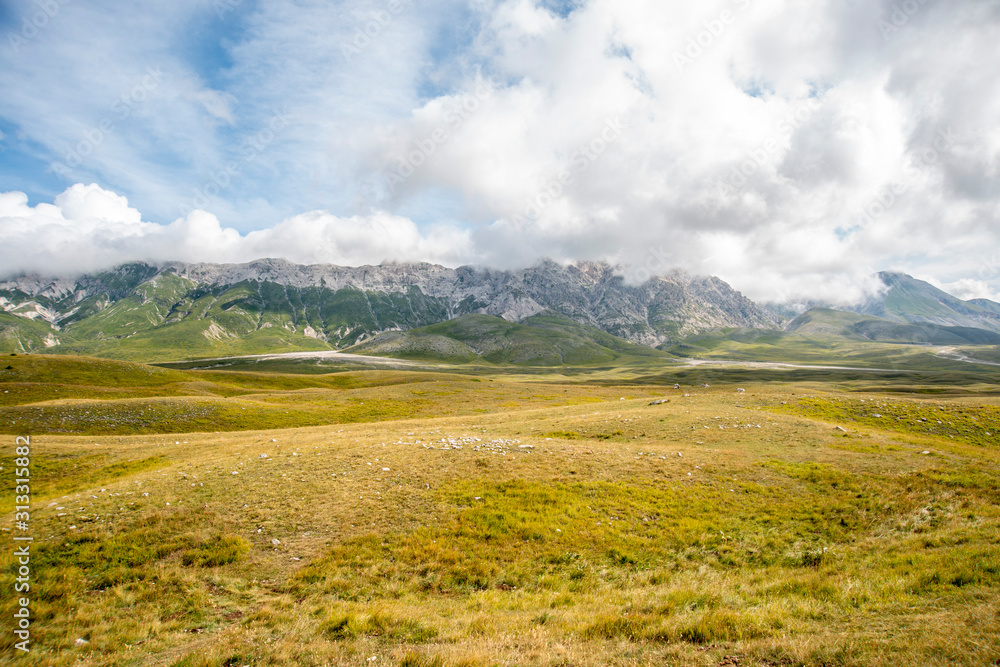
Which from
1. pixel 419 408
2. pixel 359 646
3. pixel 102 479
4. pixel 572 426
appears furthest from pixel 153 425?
pixel 359 646

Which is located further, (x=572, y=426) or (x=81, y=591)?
(x=572, y=426)

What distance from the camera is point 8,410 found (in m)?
48.2

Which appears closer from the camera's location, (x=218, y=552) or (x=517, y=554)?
(x=218, y=552)

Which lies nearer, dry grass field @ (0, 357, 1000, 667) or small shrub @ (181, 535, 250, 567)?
dry grass field @ (0, 357, 1000, 667)

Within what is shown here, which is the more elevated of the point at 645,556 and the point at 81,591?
the point at 81,591

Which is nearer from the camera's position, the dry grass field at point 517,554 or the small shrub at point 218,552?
the dry grass field at point 517,554

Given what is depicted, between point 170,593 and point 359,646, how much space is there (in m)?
7.40

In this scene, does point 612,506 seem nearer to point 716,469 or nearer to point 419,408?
point 716,469

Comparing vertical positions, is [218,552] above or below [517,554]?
above

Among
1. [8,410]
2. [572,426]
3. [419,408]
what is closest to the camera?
[572,426]

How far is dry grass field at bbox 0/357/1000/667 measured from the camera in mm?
9367

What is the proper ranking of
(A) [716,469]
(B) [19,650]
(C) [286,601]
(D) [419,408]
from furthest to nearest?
(D) [419,408] < (A) [716,469] < (C) [286,601] < (B) [19,650]

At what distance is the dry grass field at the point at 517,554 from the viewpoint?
937cm

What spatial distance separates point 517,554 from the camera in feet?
49.5
